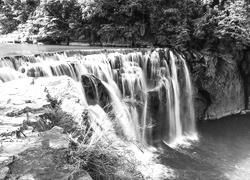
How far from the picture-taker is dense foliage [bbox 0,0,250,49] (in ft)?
41.3

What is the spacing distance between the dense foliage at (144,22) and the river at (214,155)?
5012mm

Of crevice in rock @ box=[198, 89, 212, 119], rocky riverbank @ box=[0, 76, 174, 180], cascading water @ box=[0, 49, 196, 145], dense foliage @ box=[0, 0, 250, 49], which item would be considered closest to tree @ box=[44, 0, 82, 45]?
dense foliage @ box=[0, 0, 250, 49]

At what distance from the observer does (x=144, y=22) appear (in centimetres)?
1778

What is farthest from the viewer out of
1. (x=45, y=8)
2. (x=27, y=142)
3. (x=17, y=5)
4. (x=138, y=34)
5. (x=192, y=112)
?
(x=17, y=5)

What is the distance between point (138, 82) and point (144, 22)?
9.64 meters

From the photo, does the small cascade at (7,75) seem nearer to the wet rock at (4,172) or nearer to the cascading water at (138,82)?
the cascading water at (138,82)

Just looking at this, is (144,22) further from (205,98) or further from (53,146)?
(53,146)

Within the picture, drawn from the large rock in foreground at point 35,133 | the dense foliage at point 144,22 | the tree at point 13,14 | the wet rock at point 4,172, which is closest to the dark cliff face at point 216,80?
the dense foliage at point 144,22

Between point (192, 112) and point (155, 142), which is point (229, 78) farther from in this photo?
point (155, 142)

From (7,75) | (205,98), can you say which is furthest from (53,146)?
(205,98)

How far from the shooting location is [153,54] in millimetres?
11047

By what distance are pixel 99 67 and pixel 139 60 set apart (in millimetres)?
2606

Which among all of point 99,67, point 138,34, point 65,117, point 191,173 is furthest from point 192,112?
point 65,117

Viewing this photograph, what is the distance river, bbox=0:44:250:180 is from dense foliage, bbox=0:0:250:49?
16.4 feet
